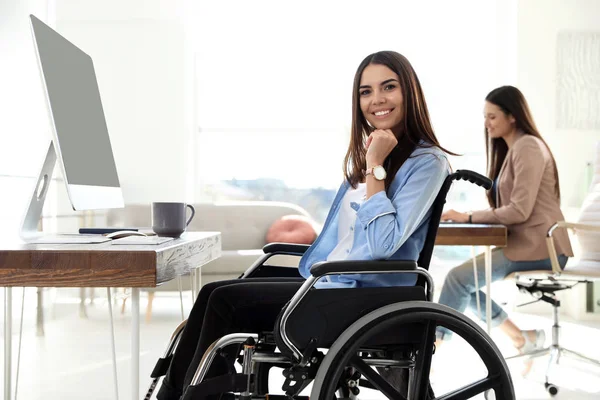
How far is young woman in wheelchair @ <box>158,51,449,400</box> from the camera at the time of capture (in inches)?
59.7

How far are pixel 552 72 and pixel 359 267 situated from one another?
4.33m

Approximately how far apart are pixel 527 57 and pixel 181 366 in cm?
442

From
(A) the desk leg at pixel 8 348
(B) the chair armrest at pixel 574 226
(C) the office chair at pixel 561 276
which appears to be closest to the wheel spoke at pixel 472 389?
(A) the desk leg at pixel 8 348

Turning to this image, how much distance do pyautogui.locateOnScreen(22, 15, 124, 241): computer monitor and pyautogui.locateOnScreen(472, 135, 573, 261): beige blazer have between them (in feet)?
6.19

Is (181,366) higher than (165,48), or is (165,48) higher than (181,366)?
(165,48)

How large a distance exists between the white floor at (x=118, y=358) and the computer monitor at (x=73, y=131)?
1201 millimetres

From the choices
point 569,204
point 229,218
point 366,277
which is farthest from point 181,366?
point 569,204

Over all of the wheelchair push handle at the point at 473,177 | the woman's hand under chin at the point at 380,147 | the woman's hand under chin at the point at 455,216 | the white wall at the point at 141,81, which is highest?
the white wall at the point at 141,81

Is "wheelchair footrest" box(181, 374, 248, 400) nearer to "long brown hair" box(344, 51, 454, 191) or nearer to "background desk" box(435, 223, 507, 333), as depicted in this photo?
"long brown hair" box(344, 51, 454, 191)

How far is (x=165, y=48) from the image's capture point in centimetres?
570

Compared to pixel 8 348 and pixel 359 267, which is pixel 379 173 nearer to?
pixel 359 267

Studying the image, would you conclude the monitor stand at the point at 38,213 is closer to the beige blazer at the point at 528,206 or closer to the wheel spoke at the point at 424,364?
the wheel spoke at the point at 424,364

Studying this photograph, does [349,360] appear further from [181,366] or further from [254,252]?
[254,252]

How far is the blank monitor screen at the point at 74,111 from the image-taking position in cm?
160
